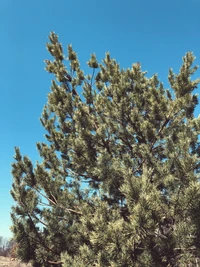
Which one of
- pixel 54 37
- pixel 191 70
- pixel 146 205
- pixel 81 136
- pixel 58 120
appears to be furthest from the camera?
pixel 54 37

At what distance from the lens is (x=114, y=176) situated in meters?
4.15

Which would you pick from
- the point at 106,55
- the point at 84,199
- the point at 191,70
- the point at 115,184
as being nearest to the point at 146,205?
the point at 115,184

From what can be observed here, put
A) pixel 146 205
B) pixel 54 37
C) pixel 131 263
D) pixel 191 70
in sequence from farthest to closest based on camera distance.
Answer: pixel 54 37 < pixel 191 70 < pixel 131 263 < pixel 146 205

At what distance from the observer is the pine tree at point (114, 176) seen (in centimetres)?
291

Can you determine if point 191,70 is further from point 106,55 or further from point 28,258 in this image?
point 28,258

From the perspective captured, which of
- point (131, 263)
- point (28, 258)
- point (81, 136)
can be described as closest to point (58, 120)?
point (81, 136)

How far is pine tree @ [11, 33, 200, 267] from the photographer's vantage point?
2.91 m

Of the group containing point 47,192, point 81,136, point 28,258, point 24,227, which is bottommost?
point 28,258

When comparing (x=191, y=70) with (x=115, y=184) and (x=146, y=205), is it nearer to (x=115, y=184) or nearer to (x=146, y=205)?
(x=115, y=184)

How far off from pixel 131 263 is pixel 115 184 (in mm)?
1462

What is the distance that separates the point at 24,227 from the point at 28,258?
0.61 meters

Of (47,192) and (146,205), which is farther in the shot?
(47,192)

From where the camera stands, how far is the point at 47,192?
489 centimetres

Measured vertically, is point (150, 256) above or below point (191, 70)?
below
